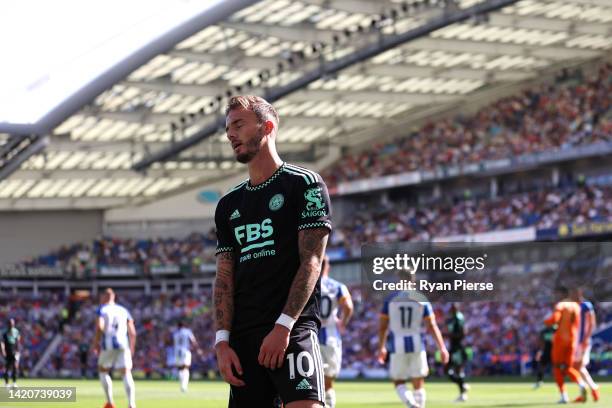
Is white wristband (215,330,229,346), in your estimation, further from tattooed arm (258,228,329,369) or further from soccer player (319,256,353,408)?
soccer player (319,256,353,408)

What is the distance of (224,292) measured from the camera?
579 centimetres

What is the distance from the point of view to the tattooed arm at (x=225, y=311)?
5.59 metres

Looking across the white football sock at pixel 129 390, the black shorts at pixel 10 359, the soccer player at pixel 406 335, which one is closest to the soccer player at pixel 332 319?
the soccer player at pixel 406 335

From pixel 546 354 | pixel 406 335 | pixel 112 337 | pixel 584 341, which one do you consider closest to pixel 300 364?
pixel 406 335

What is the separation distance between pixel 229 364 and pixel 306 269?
587 millimetres

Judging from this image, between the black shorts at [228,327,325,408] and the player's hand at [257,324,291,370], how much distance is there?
0.07m

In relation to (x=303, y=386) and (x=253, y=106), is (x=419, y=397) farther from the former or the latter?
(x=253, y=106)

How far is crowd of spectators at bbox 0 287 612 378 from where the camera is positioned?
1639 inches

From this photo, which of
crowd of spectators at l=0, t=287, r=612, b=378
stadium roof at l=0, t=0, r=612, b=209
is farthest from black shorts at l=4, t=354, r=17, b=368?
stadium roof at l=0, t=0, r=612, b=209

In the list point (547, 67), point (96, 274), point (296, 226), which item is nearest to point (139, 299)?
point (96, 274)

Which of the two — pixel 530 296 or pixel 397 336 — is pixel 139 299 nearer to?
pixel 530 296

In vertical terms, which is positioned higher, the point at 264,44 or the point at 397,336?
the point at 264,44

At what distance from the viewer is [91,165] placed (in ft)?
201

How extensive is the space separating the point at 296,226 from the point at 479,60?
5204 centimetres
